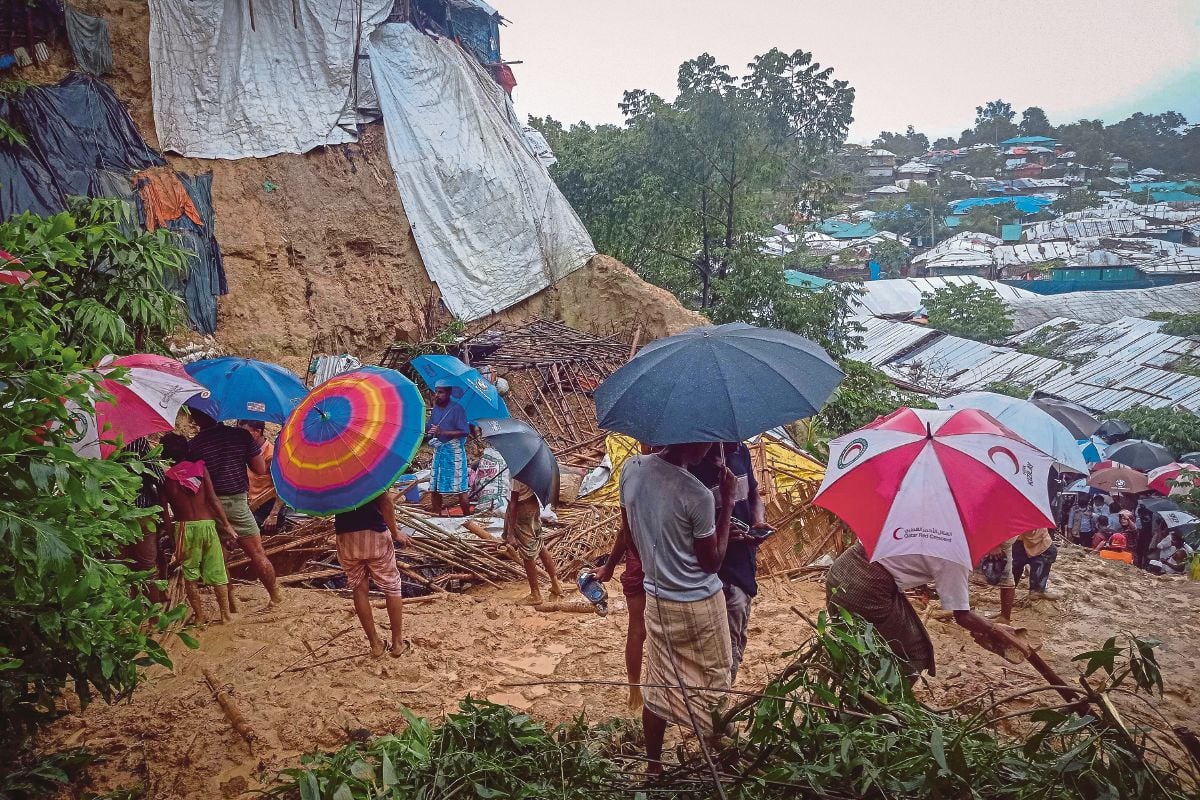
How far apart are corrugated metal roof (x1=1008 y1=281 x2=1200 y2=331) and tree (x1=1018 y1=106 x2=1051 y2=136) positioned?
1388 inches

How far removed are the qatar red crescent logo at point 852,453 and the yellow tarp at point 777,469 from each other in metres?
3.23

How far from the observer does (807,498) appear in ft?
21.5

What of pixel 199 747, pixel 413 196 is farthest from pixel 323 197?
pixel 199 747

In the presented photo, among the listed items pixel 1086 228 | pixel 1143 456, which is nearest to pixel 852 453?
pixel 1143 456

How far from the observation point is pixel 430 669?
4.47m

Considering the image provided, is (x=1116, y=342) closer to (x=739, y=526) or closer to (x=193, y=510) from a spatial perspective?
(x=739, y=526)

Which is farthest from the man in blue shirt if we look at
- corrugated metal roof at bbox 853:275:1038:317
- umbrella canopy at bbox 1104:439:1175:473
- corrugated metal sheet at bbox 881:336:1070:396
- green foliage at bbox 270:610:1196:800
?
corrugated metal roof at bbox 853:275:1038:317

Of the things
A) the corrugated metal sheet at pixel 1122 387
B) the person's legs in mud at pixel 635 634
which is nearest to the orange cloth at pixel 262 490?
the person's legs in mud at pixel 635 634

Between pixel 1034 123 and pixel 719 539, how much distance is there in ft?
214

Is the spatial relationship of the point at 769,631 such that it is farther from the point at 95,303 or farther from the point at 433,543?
the point at 95,303

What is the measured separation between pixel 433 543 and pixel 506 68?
1289 centimetres

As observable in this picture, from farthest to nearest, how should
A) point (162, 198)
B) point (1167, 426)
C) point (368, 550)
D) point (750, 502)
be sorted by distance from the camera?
point (1167, 426) < point (162, 198) < point (368, 550) < point (750, 502)

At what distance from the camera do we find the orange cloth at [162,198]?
31.9 ft

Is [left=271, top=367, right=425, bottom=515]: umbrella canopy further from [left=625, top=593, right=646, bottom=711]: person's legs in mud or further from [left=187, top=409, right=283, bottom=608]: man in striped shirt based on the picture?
[left=625, top=593, right=646, bottom=711]: person's legs in mud
